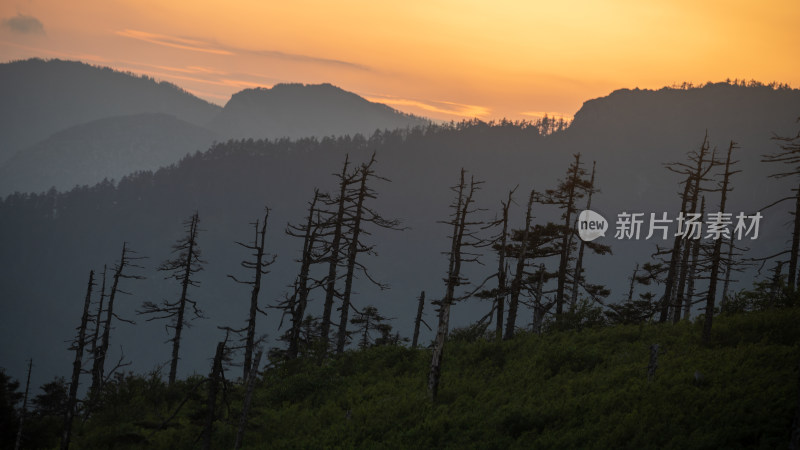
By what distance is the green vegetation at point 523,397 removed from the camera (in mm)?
15773

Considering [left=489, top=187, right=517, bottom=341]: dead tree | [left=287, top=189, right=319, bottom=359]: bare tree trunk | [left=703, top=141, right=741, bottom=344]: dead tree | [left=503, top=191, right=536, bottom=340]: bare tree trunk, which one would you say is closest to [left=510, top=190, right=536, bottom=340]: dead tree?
[left=503, top=191, right=536, bottom=340]: bare tree trunk

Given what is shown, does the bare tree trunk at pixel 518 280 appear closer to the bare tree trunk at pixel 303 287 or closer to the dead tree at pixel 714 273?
the dead tree at pixel 714 273

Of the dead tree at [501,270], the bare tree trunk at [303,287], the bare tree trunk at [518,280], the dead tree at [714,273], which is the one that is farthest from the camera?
the bare tree trunk at [303,287]

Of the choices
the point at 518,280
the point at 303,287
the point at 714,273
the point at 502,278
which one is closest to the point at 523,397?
the point at 502,278

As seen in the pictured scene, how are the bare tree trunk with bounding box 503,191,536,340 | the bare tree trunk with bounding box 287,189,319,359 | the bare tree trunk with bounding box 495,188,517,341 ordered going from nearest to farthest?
the bare tree trunk with bounding box 495,188,517,341
the bare tree trunk with bounding box 503,191,536,340
the bare tree trunk with bounding box 287,189,319,359

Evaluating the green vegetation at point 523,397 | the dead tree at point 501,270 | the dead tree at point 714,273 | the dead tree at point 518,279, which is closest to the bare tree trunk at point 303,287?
the green vegetation at point 523,397

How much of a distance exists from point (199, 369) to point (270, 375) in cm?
13969

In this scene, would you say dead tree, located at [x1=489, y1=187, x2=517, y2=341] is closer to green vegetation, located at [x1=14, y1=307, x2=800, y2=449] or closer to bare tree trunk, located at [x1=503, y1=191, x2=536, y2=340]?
bare tree trunk, located at [x1=503, y1=191, x2=536, y2=340]

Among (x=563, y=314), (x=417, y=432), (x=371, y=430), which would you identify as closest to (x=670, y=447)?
(x=417, y=432)

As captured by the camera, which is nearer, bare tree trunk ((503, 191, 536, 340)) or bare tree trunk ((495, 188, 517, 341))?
bare tree trunk ((495, 188, 517, 341))

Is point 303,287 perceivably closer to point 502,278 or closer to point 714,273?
point 502,278

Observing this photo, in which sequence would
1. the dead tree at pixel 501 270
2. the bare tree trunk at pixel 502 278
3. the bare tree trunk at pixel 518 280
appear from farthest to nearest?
the bare tree trunk at pixel 518 280 → the dead tree at pixel 501 270 → the bare tree trunk at pixel 502 278

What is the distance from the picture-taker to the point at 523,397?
19688mm

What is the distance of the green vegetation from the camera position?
1577cm
